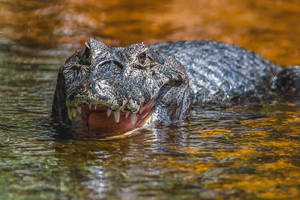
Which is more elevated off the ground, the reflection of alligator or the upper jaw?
the reflection of alligator

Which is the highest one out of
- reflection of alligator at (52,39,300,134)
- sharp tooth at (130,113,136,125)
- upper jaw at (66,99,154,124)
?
reflection of alligator at (52,39,300,134)

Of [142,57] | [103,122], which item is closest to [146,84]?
[142,57]

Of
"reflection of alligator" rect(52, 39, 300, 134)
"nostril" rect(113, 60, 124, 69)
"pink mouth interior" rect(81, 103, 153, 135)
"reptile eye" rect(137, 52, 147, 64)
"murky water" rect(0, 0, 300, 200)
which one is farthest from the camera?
"reptile eye" rect(137, 52, 147, 64)

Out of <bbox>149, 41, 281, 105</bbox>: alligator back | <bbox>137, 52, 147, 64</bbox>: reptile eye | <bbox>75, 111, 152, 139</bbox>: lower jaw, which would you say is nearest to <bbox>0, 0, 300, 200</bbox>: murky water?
<bbox>75, 111, 152, 139</bbox>: lower jaw

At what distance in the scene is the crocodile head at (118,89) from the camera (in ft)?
13.5

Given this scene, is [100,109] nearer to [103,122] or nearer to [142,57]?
[103,122]

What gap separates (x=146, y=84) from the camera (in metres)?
4.74

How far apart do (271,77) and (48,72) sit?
3.28m

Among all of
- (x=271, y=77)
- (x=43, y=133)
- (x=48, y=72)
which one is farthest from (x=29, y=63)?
(x=43, y=133)

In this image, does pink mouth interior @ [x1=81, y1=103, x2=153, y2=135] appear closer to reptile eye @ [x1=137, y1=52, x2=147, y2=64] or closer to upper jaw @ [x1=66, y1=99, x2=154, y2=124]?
upper jaw @ [x1=66, y1=99, x2=154, y2=124]

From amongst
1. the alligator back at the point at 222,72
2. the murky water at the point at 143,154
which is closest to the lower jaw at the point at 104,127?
the murky water at the point at 143,154

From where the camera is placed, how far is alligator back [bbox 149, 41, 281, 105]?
6.70 metres

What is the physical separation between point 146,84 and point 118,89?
0.54 m

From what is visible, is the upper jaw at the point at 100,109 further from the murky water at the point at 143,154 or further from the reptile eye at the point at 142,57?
the reptile eye at the point at 142,57
